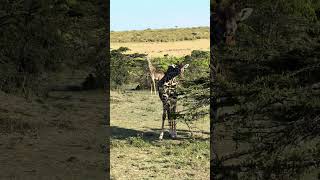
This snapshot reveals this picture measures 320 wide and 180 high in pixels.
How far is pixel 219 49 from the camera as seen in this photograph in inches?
133

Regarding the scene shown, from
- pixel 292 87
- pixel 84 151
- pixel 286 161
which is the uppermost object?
pixel 292 87

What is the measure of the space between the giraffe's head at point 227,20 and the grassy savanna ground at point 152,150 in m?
1.93

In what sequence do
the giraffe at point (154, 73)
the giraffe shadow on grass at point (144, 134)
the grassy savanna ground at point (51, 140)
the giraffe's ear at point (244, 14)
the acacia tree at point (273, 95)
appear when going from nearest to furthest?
the acacia tree at point (273, 95)
the giraffe's ear at point (244, 14)
the grassy savanna ground at point (51, 140)
the giraffe shadow on grass at point (144, 134)
the giraffe at point (154, 73)

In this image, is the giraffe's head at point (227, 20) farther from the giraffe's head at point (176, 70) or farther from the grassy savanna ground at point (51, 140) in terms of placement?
the giraffe's head at point (176, 70)

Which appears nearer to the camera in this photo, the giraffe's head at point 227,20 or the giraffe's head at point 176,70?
the giraffe's head at point 227,20

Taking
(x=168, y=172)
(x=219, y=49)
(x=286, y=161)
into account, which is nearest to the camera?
(x=286, y=161)

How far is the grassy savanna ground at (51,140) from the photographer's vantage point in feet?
17.5

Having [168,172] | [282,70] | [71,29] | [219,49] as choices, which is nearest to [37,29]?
[71,29]

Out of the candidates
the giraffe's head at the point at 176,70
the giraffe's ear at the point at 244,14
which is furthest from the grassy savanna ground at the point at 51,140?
the giraffe's ear at the point at 244,14

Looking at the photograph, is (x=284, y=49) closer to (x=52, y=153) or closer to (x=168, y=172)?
(x=168, y=172)

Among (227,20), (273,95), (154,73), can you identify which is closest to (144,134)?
(154,73)

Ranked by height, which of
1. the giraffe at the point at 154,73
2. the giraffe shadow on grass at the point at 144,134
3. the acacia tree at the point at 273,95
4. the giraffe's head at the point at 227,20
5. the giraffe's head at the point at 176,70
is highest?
the giraffe's head at the point at 227,20

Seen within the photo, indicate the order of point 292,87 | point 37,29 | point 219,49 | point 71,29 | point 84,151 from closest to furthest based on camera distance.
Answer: point 292,87 < point 219,49 < point 37,29 < point 71,29 < point 84,151

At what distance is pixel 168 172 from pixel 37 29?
1636 mm
